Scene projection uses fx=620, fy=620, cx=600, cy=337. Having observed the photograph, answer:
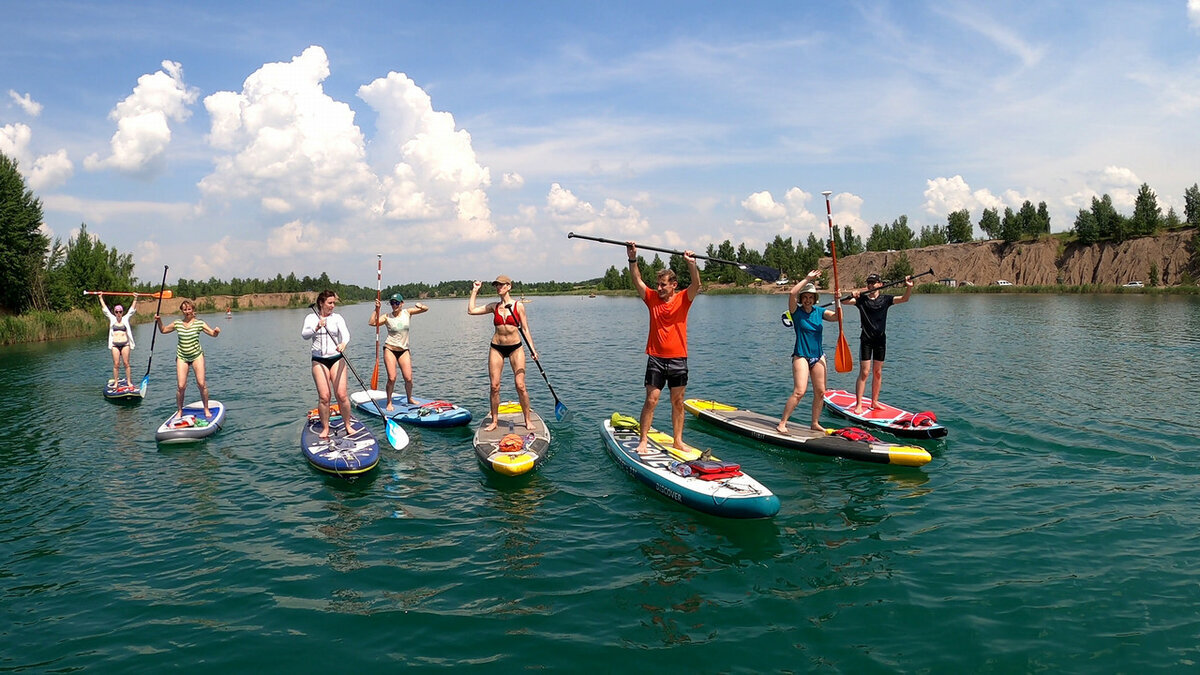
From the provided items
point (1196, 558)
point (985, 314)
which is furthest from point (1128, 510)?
point (985, 314)

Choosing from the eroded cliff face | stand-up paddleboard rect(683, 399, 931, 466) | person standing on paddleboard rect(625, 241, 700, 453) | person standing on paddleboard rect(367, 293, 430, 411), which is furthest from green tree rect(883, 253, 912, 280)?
person standing on paddleboard rect(625, 241, 700, 453)

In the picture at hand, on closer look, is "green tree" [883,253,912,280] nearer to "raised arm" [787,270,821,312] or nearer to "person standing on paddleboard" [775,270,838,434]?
"person standing on paddleboard" [775,270,838,434]

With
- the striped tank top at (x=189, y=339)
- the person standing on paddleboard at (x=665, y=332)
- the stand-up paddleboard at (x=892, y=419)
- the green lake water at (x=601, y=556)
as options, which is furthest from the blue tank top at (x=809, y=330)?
the striped tank top at (x=189, y=339)

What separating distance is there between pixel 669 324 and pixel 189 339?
37.2 ft

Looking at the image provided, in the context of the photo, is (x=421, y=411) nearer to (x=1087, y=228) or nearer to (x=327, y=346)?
(x=327, y=346)

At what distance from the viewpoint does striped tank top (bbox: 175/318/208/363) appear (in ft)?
46.4

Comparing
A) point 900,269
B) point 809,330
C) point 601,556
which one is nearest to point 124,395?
point 601,556

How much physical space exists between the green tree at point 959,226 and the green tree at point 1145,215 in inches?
1214

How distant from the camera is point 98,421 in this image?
16.5m

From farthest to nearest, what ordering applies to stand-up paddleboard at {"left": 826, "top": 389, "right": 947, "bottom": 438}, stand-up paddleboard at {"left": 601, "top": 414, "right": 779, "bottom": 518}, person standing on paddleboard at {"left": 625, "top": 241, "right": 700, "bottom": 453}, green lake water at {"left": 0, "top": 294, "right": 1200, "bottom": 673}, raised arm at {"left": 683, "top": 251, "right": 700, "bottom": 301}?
stand-up paddleboard at {"left": 826, "top": 389, "right": 947, "bottom": 438} < person standing on paddleboard at {"left": 625, "top": 241, "right": 700, "bottom": 453} < raised arm at {"left": 683, "top": 251, "right": 700, "bottom": 301} < stand-up paddleboard at {"left": 601, "top": 414, "right": 779, "bottom": 518} < green lake water at {"left": 0, "top": 294, "right": 1200, "bottom": 673}

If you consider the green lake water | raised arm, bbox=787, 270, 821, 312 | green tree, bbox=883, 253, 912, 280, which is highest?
green tree, bbox=883, 253, 912, 280

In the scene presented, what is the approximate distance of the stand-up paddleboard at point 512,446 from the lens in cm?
1068

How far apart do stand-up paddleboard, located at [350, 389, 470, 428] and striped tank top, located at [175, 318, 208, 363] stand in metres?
3.86

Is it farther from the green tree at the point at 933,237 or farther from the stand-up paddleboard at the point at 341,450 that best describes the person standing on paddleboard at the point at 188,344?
the green tree at the point at 933,237
